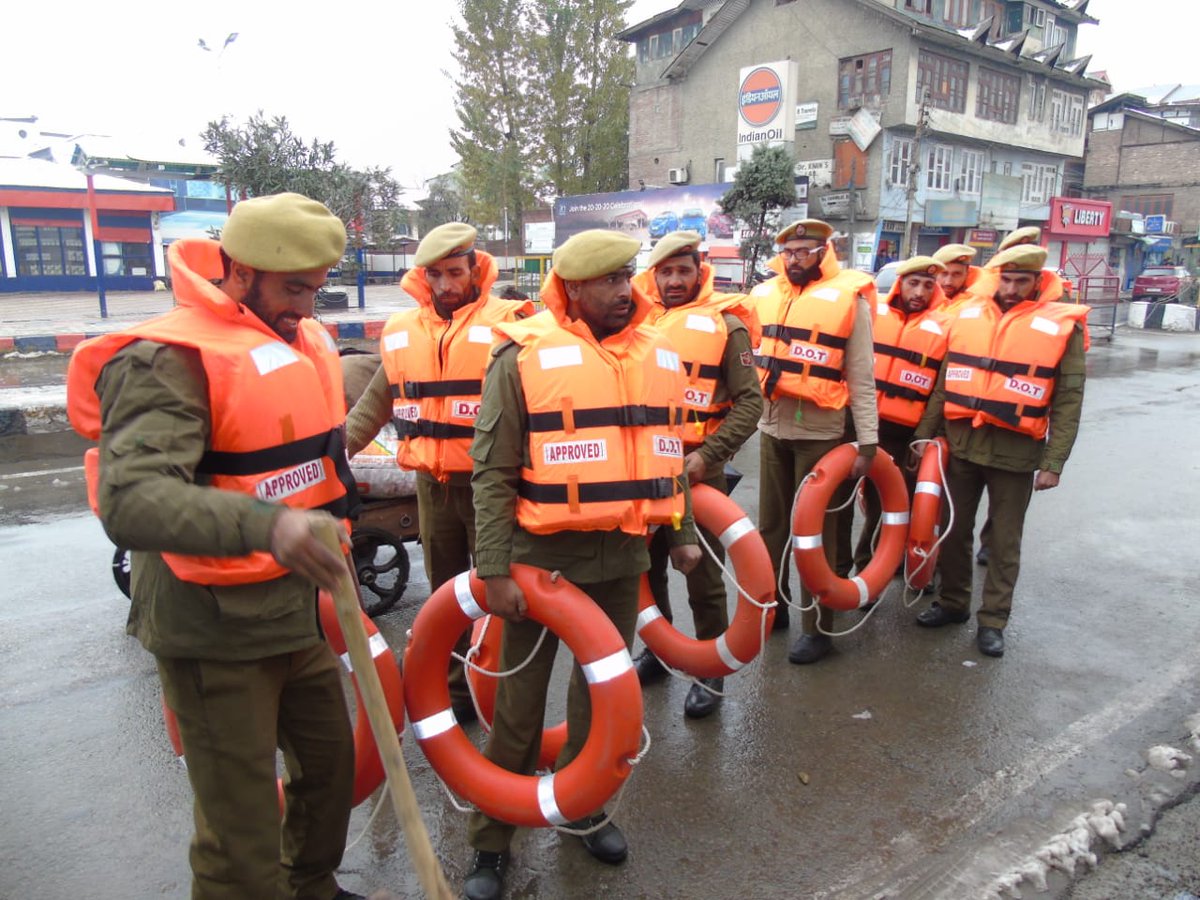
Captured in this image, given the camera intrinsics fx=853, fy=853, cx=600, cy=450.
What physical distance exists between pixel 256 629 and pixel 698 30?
1671 inches

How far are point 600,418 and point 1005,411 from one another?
2.87 meters

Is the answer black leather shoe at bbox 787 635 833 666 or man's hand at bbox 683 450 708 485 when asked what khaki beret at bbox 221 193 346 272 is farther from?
black leather shoe at bbox 787 635 833 666

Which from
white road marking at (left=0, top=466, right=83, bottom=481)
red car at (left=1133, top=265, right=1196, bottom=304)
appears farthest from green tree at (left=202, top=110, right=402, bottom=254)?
red car at (left=1133, top=265, right=1196, bottom=304)

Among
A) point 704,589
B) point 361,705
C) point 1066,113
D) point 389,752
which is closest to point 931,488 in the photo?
point 704,589

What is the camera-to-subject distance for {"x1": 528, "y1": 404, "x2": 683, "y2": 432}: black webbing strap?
2578mm

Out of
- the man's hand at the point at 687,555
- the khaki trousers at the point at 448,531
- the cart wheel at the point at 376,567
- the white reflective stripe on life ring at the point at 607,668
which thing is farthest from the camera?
the cart wheel at the point at 376,567

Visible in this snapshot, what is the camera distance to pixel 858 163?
3334 centimetres

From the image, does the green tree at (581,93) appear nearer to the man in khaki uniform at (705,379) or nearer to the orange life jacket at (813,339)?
the orange life jacket at (813,339)

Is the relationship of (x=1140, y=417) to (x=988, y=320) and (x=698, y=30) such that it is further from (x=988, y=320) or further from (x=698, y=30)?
(x=698, y=30)

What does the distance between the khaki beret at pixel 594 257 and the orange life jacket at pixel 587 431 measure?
10 cm

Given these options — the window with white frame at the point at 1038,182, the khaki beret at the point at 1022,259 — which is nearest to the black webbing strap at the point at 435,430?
the khaki beret at the point at 1022,259

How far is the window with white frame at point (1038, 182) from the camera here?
38969 millimetres

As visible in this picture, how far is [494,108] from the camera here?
4034 centimetres

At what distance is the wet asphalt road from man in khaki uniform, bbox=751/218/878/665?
2.09ft
